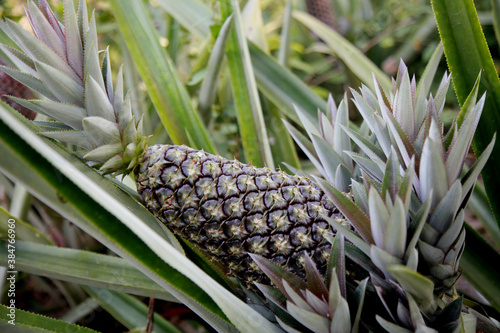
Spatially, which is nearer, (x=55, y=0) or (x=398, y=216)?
(x=398, y=216)

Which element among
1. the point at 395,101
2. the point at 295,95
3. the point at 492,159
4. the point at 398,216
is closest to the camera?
the point at 398,216

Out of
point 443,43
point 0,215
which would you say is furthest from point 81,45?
point 443,43

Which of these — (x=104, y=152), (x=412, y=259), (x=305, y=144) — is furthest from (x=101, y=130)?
(x=412, y=259)

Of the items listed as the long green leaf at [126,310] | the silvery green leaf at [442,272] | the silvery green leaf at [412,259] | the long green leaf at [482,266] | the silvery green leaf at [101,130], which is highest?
the silvery green leaf at [101,130]

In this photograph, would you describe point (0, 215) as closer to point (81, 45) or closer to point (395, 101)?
point (81, 45)

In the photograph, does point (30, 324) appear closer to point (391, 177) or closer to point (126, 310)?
point (126, 310)

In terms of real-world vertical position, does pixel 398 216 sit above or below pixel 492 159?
above

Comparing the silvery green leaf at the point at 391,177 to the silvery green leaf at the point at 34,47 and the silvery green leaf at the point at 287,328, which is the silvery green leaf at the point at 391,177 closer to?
the silvery green leaf at the point at 287,328

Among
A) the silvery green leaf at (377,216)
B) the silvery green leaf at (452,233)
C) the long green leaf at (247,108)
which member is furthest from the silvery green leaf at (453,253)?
the long green leaf at (247,108)
